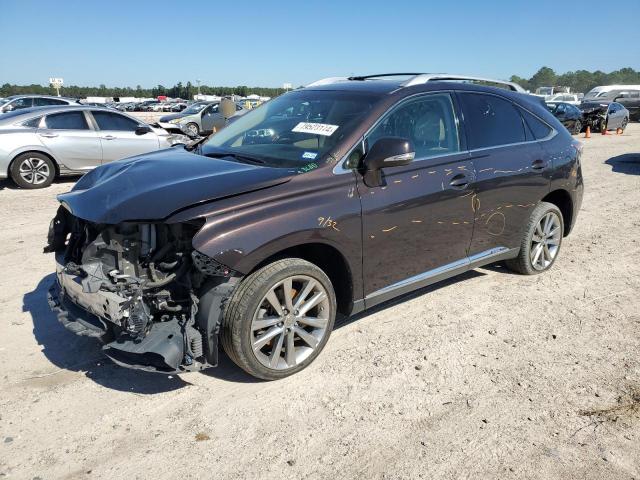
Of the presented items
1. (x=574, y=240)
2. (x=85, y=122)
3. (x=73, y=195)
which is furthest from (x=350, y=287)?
(x=85, y=122)

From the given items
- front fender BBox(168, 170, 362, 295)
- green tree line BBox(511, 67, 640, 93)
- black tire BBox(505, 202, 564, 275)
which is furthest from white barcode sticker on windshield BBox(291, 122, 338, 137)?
green tree line BBox(511, 67, 640, 93)

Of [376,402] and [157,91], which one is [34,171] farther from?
[157,91]

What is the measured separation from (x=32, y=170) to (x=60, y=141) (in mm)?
737

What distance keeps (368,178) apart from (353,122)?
45 cm

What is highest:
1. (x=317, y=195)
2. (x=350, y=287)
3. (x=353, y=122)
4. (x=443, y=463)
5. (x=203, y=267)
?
(x=353, y=122)

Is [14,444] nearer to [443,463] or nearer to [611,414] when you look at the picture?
[443,463]

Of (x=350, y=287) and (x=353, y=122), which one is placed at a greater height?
(x=353, y=122)

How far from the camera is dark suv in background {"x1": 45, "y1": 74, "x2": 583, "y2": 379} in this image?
9.85 feet

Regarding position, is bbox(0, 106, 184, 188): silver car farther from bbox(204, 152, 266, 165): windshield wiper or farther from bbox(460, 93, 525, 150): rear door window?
bbox(460, 93, 525, 150): rear door window

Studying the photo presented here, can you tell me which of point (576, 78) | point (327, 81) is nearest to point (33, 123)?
point (327, 81)

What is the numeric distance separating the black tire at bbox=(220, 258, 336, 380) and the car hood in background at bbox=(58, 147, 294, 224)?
522 millimetres

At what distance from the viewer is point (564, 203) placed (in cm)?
553

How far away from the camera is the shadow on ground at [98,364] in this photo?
3379 millimetres

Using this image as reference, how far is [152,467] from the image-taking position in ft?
8.68
